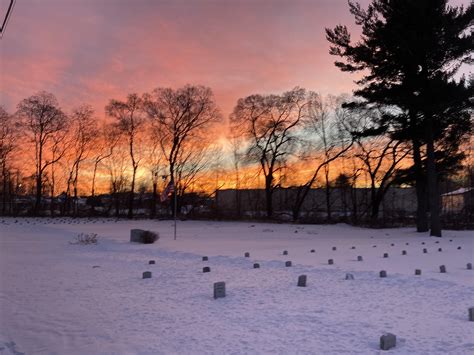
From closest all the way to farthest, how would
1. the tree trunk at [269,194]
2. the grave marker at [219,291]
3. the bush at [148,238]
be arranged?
the grave marker at [219,291], the bush at [148,238], the tree trunk at [269,194]

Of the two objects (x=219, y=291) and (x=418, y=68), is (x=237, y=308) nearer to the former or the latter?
(x=219, y=291)

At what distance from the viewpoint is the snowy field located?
5.53 meters

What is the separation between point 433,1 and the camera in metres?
23.5

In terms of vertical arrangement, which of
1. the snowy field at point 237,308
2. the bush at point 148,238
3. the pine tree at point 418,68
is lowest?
the snowy field at point 237,308

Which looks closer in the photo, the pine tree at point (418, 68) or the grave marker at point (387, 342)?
the grave marker at point (387, 342)

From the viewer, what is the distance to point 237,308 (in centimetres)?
734

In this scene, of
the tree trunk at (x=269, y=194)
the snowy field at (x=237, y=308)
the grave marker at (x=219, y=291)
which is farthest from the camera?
the tree trunk at (x=269, y=194)

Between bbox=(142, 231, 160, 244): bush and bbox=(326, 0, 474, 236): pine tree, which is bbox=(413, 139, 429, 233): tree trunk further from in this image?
bbox=(142, 231, 160, 244): bush

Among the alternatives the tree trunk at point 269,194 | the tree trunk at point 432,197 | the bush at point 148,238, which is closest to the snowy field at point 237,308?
the bush at point 148,238

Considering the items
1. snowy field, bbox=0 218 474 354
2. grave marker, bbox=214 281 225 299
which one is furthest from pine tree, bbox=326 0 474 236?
grave marker, bbox=214 281 225 299

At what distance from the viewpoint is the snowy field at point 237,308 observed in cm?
553

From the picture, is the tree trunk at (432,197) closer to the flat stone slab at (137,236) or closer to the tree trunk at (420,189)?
the tree trunk at (420,189)

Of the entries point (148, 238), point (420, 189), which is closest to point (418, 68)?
point (420, 189)

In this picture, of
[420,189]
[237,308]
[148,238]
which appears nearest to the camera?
[237,308]
